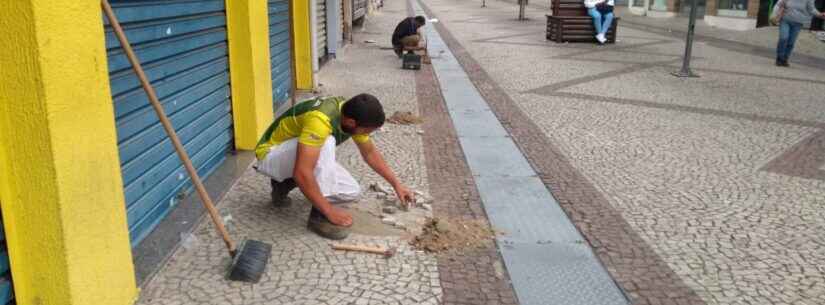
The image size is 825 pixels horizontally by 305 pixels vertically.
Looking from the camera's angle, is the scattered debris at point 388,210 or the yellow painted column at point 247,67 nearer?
the scattered debris at point 388,210

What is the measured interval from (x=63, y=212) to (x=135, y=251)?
1141mm

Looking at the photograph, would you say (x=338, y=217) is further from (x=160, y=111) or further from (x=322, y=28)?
(x=322, y=28)

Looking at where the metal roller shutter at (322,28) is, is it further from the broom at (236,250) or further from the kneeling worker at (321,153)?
the broom at (236,250)

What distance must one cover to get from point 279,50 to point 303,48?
940mm

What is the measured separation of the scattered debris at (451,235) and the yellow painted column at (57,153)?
161 cm

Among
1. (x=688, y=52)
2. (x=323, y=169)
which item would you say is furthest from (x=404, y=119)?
(x=688, y=52)

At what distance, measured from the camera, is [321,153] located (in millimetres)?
3682

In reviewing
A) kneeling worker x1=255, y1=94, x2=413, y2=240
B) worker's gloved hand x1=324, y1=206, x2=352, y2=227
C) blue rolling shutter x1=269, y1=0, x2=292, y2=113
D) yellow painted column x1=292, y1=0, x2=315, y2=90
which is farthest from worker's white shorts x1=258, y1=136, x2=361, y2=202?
yellow painted column x1=292, y1=0, x2=315, y2=90

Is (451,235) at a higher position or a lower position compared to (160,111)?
lower

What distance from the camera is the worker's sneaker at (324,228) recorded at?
12.2 ft

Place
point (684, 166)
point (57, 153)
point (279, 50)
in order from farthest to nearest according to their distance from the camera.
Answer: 1. point (279, 50)
2. point (684, 166)
3. point (57, 153)

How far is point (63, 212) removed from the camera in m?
2.37

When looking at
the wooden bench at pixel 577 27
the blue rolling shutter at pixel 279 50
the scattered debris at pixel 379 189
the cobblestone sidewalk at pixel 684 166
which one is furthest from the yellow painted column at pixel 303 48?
the wooden bench at pixel 577 27

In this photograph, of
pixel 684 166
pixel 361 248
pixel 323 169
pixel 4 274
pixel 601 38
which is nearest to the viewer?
pixel 4 274
